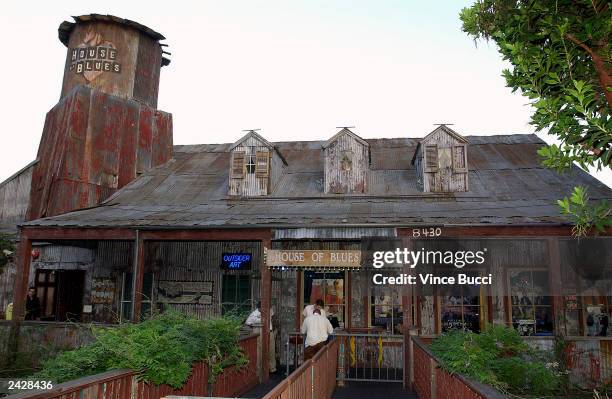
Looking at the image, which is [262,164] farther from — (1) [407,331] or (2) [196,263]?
(1) [407,331]

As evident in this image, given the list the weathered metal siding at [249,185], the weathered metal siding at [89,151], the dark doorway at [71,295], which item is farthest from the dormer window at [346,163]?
the dark doorway at [71,295]

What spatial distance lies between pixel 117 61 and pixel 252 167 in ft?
28.4

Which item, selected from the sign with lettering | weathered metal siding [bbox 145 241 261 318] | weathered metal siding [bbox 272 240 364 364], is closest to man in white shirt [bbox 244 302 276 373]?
weathered metal siding [bbox 272 240 364 364]

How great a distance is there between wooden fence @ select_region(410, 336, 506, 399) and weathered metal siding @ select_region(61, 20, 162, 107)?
1616 cm

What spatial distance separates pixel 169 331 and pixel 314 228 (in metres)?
5.45

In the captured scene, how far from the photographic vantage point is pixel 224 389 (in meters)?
9.11

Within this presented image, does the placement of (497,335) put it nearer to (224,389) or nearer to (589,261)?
(224,389)

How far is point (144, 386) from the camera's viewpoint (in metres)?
6.52

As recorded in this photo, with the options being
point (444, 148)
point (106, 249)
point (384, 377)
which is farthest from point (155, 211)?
point (444, 148)

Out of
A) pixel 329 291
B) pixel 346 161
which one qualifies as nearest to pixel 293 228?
pixel 329 291

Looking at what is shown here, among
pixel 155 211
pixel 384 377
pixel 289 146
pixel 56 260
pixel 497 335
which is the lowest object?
pixel 384 377

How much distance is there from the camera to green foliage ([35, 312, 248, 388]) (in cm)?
625

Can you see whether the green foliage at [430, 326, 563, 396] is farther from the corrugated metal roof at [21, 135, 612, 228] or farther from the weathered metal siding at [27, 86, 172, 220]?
the weathered metal siding at [27, 86, 172, 220]

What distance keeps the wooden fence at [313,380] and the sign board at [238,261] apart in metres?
5.62
